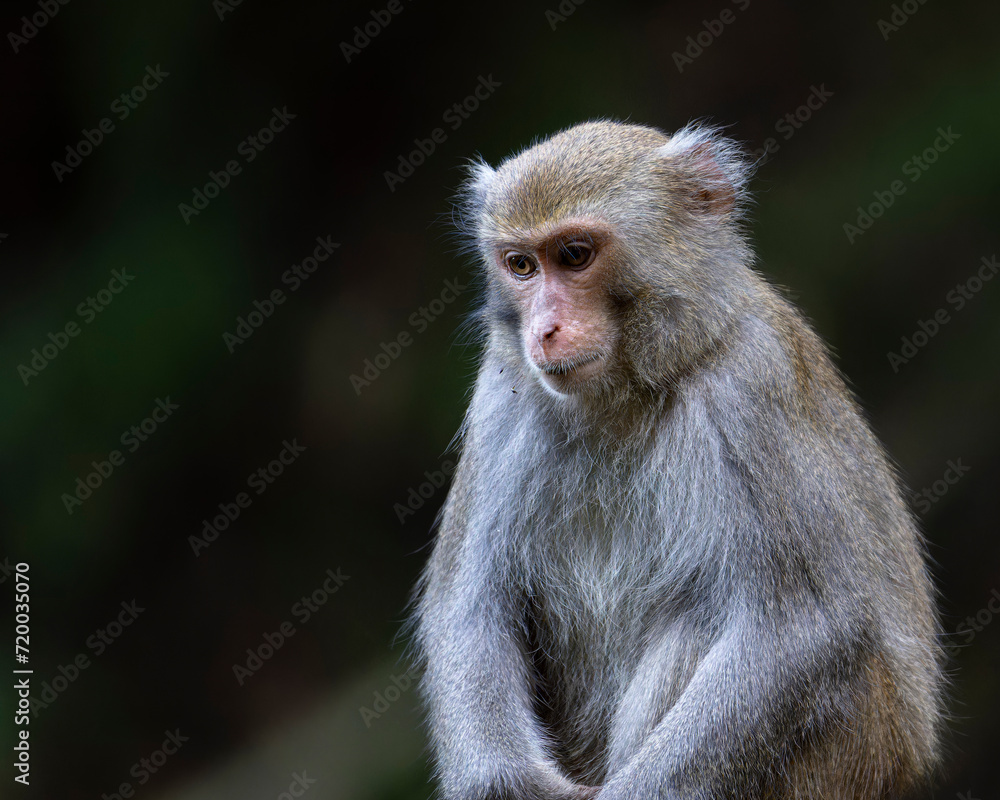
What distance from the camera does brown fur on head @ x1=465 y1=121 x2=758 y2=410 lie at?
18.5 ft

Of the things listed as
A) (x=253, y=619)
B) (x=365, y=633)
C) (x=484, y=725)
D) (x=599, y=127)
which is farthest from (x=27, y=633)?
(x=599, y=127)

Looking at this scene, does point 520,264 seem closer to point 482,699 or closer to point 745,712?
point 482,699

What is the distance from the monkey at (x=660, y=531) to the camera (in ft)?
18.5

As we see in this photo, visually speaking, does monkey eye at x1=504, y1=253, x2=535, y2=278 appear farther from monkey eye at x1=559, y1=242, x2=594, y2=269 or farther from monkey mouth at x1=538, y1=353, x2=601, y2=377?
monkey mouth at x1=538, y1=353, x2=601, y2=377

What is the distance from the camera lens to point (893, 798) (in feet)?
20.2

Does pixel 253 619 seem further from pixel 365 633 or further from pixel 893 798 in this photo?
pixel 893 798

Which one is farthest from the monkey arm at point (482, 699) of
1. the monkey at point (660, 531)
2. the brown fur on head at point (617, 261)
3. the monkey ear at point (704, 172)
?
the monkey ear at point (704, 172)

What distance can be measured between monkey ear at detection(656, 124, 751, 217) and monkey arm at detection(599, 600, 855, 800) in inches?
82.3

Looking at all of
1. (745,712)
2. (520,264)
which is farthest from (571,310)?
(745,712)

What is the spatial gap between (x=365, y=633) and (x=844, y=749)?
6.92 metres

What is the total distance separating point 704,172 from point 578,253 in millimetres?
902

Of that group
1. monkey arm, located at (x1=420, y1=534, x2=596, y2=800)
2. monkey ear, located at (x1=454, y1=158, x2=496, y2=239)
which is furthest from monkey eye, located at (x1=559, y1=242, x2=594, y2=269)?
monkey arm, located at (x1=420, y1=534, x2=596, y2=800)

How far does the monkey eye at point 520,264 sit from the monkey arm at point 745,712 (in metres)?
2.04

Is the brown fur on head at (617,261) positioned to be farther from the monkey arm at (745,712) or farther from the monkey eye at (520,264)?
the monkey arm at (745,712)
